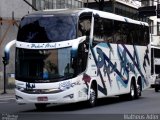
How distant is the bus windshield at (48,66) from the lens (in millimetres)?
21047

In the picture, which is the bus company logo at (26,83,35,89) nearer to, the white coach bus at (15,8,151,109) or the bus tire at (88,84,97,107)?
the white coach bus at (15,8,151,109)

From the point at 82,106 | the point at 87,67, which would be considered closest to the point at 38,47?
the point at 87,67

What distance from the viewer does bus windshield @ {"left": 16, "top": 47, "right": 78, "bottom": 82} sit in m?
21.0

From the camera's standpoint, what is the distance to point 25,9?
55.1 metres

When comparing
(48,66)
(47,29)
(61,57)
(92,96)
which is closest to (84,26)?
(47,29)

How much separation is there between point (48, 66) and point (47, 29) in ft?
5.28

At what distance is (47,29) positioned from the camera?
21609mm

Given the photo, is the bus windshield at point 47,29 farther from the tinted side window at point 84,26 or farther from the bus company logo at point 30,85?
the bus company logo at point 30,85

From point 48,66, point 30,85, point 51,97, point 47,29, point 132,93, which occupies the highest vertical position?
point 47,29

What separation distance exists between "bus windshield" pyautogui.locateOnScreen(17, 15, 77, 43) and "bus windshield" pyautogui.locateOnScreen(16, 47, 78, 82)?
54 centimetres

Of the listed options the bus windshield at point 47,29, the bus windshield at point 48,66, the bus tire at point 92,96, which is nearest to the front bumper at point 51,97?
the bus windshield at point 48,66

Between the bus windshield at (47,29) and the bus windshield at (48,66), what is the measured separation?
0.54m

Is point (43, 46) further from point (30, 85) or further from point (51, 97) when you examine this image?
point (51, 97)

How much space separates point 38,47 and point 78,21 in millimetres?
2032
